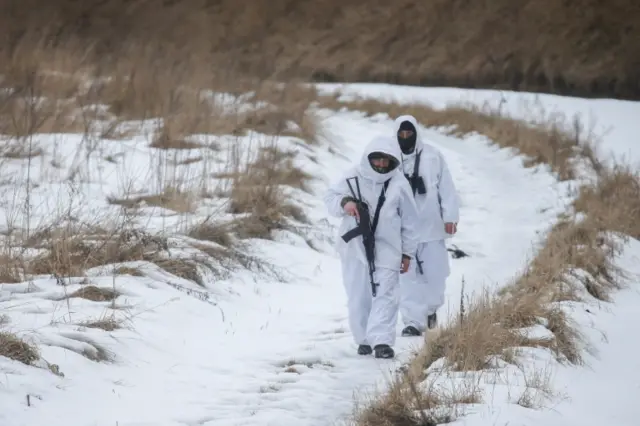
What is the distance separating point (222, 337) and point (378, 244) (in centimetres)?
122

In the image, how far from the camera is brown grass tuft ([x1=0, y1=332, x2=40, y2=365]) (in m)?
5.38

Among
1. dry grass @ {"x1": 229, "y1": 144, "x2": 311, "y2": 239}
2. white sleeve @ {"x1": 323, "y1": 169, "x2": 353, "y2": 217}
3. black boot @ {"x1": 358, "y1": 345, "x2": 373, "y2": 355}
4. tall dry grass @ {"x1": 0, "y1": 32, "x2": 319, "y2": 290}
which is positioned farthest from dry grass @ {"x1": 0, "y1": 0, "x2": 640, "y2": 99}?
black boot @ {"x1": 358, "y1": 345, "x2": 373, "y2": 355}

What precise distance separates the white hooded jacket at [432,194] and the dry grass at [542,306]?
Answer: 715mm

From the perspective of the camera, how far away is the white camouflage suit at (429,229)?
798 cm

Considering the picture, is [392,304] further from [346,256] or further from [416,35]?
[416,35]

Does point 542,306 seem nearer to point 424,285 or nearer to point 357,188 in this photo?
point 424,285

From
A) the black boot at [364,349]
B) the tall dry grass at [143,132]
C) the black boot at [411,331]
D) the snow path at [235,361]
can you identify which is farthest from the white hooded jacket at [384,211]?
the tall dry grass at [143,132]

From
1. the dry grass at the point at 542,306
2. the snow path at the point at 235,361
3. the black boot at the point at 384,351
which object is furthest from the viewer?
the black boot at the point at 384,351

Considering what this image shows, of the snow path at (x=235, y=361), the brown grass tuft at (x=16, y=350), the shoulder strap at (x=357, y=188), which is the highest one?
the shoulder strap at (x=357, y=188)

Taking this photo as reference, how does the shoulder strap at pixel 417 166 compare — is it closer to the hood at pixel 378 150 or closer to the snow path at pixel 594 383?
the hood at pixel 378 150

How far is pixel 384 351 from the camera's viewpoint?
6.79m

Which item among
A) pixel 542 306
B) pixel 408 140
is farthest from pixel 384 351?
pixel 408 140

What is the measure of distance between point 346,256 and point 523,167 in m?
11.5

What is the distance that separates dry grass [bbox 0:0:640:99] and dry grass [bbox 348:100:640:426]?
27.1 metres
